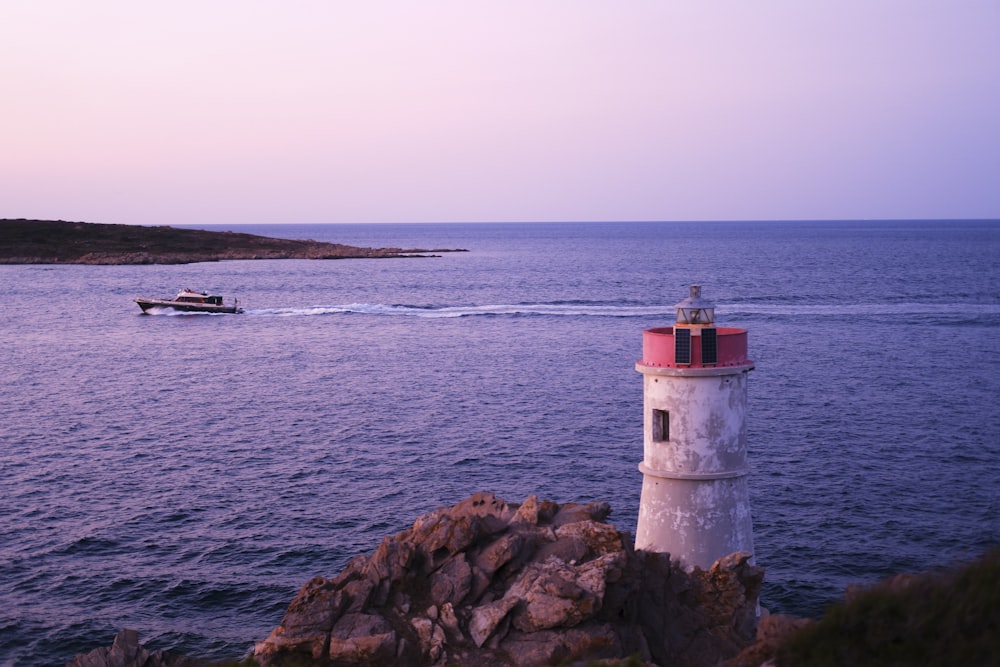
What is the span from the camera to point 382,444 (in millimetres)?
40562

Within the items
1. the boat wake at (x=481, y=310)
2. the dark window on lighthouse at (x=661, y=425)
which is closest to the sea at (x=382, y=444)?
the boat wake at (x=481, y=310)

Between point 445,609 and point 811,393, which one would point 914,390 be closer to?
point 811,393

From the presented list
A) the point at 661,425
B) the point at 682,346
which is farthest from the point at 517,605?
the point at 682,346

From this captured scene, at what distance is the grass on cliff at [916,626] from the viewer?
9.90m

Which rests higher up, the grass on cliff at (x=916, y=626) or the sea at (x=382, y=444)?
the grass on cliff at (x=916, y=626)

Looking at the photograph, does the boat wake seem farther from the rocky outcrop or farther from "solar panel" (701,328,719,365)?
the rocky outcrop

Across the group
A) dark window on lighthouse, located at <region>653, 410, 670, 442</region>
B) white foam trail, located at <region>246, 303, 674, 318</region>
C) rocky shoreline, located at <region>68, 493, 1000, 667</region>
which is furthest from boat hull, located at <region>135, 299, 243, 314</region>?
dark window on lighthouse, located at <region>653, 410, 670, 442</region>

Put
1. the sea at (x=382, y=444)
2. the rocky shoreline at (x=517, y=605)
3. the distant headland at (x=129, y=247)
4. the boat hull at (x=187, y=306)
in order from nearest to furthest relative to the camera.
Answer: the rocky shoreline at (x=517, y=605)
the sea at (x=382, y=444)
the boat hull at (x=187, y=306)
the distant headland at (x=129, y=247)

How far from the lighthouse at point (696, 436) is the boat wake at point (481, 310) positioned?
70.0 m

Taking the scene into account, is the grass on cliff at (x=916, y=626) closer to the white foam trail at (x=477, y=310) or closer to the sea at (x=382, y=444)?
the sea at (x=382, y=444)

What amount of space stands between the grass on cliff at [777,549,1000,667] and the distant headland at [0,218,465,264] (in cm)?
16179

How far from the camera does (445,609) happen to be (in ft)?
52.7

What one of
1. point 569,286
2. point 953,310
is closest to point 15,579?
point 953,310

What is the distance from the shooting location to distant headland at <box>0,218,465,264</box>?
164m
